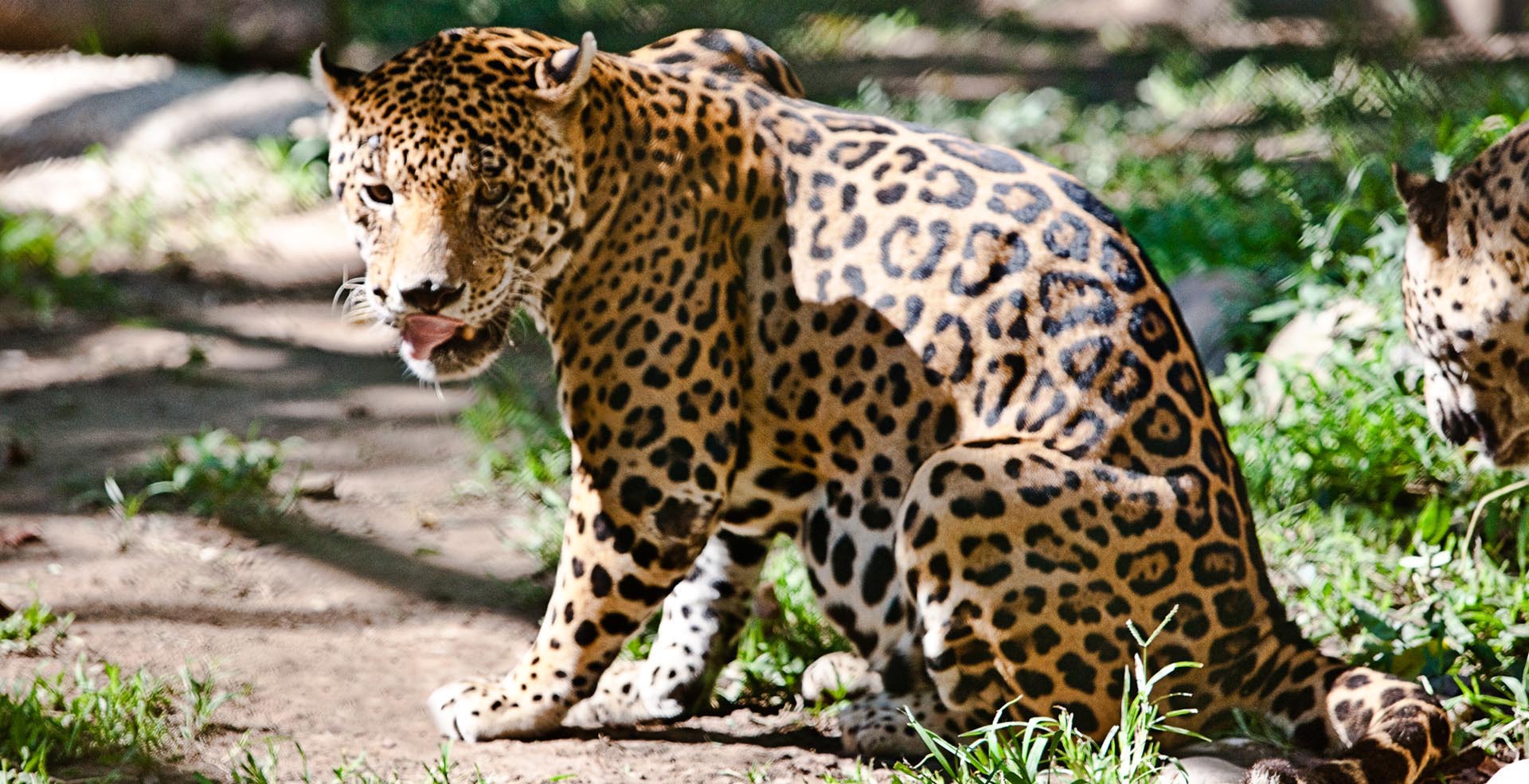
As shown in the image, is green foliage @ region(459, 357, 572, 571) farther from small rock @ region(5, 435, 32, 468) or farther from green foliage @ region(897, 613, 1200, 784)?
green foliage @ region(897, 613, 1200, 784)

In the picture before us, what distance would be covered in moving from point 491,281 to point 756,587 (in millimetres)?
1457

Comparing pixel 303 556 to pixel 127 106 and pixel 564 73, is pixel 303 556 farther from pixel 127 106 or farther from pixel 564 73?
pixel 127 106

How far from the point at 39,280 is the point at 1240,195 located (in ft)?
22.5

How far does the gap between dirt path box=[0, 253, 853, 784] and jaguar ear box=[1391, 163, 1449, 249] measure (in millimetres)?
2355

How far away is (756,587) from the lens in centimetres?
522

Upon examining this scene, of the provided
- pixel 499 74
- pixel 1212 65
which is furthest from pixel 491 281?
pixel 1212 65

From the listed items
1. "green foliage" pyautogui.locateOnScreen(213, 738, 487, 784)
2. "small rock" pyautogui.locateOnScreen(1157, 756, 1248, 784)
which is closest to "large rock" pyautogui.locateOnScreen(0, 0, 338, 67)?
"green foliage" pyautogui.locateOnScreen(213, 738, 487, 784)

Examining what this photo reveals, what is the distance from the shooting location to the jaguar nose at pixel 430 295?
4207 mm

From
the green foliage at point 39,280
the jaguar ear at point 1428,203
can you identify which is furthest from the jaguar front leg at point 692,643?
the green foliage at point 39,280

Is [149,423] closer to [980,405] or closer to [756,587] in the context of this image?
[756,587]

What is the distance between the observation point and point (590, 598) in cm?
456

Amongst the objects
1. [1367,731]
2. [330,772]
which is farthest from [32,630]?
[1367,731]

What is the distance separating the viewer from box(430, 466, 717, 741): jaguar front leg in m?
4.48

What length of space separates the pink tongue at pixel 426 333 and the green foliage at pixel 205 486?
2177 millimetres
